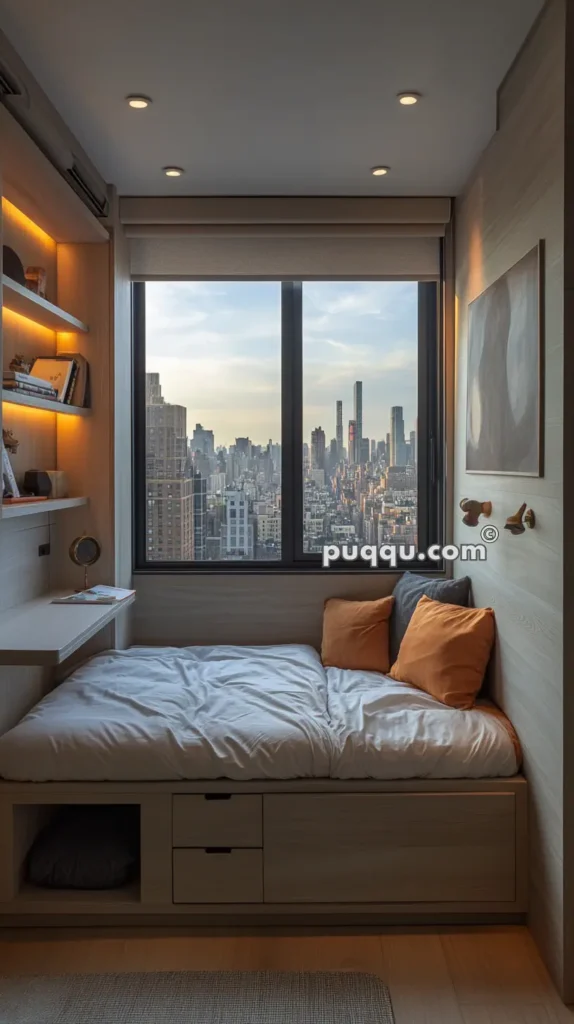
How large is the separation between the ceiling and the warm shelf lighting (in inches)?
13.6

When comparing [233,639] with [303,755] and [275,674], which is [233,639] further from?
[303,755]

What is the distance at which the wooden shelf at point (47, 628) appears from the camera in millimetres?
2127

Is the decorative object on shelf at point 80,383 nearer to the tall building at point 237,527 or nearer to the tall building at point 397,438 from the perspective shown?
the tall building at point 237,527

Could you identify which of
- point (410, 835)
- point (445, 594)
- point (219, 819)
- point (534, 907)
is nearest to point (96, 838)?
point (219, 819)

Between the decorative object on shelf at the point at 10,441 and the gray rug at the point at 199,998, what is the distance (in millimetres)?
1643

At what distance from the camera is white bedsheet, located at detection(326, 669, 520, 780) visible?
235 centimetres

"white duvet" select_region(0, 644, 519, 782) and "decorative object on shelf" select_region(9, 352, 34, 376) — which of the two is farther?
"decorative object on shelf" select_region(9, 352, 34, 376)

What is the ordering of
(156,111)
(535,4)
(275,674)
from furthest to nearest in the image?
(275,674) < (156,111) < (535,4)

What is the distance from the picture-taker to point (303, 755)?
2.36m

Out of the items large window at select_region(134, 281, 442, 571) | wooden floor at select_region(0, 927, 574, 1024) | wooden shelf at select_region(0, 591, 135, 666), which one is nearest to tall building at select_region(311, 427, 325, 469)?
large window at select_region(134, 281, 442, 571)

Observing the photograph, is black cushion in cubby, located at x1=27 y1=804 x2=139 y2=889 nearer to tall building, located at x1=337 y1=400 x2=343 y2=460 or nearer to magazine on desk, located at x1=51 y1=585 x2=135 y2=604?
magazine on desk, located at x1=51 y1=585 x2=135 y2=604

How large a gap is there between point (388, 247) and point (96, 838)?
270 centimetres

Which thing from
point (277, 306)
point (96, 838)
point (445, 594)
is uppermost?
point (277, 306)

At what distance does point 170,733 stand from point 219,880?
0.46 m
